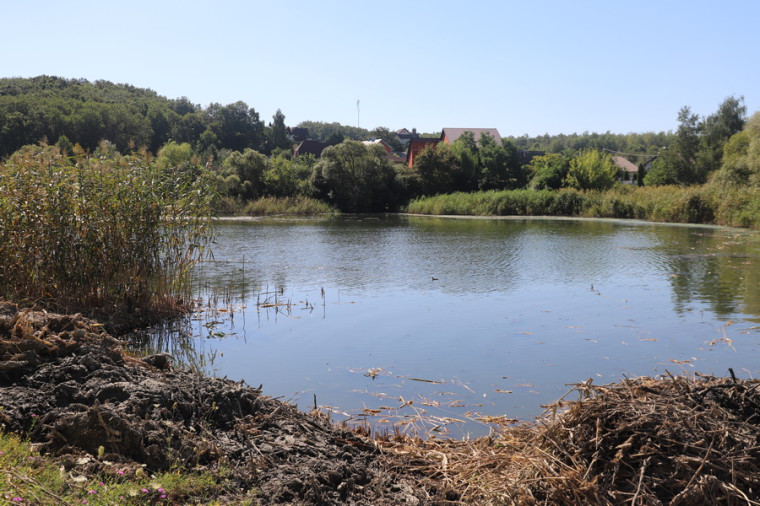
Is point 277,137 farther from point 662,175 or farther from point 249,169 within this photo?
point 662,175

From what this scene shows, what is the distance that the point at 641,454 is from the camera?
4023 millimetres

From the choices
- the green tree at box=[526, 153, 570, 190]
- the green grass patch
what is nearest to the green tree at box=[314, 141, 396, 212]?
the green tree at box=[526, 153, 570, 190]

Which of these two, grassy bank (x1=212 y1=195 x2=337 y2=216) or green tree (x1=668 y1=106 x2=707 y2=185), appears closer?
grassy bank (x1=212 y1=195 x2=337 y2=216)

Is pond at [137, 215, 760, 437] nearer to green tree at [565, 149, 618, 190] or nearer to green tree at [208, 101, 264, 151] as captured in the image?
green tree at [565, 149, 618, 190]

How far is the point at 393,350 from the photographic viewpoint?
1022 centimetres

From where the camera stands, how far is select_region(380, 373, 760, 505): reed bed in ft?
12.7

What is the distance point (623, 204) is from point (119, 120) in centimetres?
8410

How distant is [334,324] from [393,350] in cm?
234

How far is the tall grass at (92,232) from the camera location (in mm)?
10430

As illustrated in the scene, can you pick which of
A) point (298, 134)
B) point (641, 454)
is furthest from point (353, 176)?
point (298, 134)

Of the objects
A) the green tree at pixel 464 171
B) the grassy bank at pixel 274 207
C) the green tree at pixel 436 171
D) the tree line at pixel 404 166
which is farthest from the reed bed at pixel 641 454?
the green tree at pixel 464 171

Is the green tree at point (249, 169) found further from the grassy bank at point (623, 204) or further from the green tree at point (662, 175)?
the green tree at point (662, 175)

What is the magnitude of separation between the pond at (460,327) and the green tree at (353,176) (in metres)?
39.2

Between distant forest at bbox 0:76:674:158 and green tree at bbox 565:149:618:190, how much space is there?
49.8 feet
